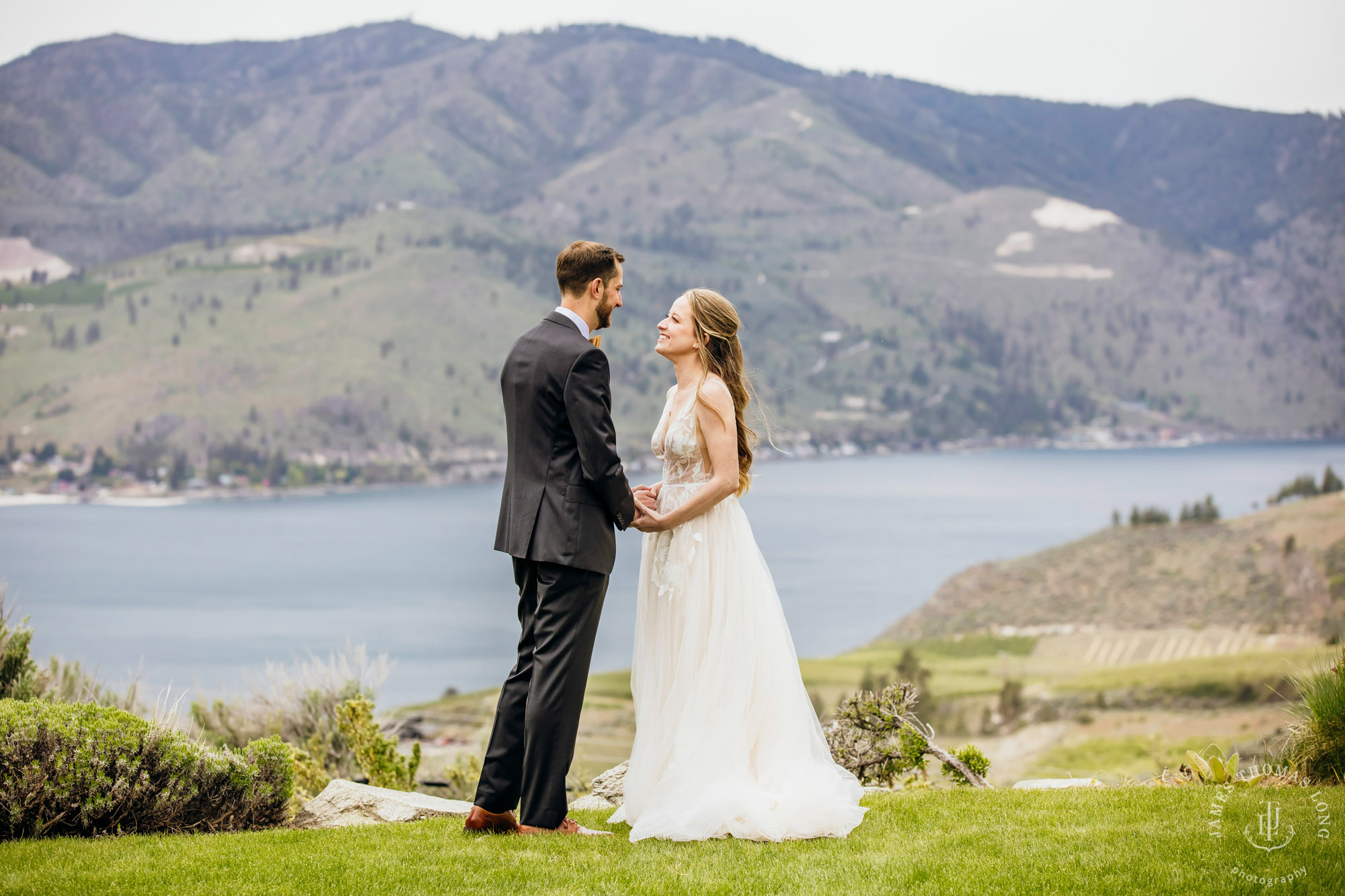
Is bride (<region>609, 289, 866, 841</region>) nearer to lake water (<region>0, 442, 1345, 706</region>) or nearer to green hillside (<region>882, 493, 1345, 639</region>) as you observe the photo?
lake water (<region>0, 442, 1345, 706</region>)

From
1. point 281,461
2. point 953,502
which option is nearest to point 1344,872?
point 281,461

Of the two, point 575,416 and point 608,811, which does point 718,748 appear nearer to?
point 608,811

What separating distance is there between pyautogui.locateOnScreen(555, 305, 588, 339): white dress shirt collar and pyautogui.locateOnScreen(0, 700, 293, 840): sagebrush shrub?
2483mm

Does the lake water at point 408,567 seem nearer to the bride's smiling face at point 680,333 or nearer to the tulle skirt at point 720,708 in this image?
the tulle skirt at point 720,708

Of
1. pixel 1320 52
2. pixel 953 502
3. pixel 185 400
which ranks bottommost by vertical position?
pixel 953 502

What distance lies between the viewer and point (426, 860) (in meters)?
3.94

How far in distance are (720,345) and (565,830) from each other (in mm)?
2117

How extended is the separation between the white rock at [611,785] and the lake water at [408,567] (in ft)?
204

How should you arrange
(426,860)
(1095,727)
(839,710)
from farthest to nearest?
1. (1095,727)
2. (839,710)
3. (426,860)

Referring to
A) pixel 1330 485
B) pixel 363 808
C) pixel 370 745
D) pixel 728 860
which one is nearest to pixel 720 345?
pixel 728 860

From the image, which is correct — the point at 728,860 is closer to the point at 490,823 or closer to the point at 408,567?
the point at 490,823

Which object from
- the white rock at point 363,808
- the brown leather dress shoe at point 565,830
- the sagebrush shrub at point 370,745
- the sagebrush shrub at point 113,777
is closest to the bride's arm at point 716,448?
the brown leather dress shoe at point 565,830

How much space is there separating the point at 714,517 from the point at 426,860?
179 cm

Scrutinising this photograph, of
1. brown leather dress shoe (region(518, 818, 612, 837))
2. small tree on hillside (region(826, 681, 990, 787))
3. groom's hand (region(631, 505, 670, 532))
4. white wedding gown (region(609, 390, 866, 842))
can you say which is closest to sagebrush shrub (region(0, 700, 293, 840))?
brown leather dress shoe (region(518, 818, 612, 837))
